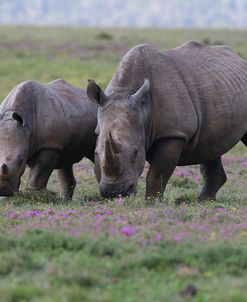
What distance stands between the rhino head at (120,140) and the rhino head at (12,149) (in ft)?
4.42

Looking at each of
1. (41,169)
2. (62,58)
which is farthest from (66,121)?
(62,58)

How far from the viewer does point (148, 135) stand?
1029 centimetres

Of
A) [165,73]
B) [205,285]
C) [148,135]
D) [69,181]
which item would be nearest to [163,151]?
[148,135]

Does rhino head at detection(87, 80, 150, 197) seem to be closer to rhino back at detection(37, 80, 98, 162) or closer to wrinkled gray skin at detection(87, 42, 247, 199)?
wrinkled gray skin at detection(87, 42, 247, 199)

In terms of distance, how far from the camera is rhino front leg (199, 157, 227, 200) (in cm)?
1227

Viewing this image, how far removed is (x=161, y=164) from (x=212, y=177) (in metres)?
2.24

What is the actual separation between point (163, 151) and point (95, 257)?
3.74 meters

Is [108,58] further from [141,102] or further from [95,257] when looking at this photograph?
[95,257]

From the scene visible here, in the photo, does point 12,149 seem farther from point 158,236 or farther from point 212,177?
point 158,236

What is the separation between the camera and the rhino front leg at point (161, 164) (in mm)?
10453

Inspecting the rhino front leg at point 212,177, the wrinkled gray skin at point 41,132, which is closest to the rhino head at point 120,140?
the wrinkled gray skin at point 41,132

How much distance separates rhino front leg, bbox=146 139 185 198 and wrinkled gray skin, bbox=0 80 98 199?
6.09 feet

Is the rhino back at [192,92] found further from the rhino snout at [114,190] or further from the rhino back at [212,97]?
the rhino snout at [114,190]

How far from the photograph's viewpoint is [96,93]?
400 inches
